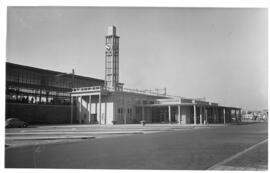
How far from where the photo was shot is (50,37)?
16.1 metres

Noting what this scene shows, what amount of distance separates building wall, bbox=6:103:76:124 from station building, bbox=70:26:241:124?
72.4 inches

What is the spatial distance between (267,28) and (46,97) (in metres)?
47.5

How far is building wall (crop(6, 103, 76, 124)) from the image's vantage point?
4312cm

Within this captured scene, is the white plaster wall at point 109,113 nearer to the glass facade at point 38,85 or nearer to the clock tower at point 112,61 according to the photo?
the clock tower at point 112,61

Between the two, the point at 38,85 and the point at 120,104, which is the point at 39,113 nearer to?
the point at 38,85

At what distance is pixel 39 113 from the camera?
46531 mm

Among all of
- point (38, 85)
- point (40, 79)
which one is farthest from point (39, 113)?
point (40, 79)

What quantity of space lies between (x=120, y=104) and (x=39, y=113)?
12668 millimetres

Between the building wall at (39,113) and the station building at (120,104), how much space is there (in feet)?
6.04

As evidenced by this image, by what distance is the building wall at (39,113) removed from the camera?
1698 inches

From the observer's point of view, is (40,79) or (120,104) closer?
(120,104)

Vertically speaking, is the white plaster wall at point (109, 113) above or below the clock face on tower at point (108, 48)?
below

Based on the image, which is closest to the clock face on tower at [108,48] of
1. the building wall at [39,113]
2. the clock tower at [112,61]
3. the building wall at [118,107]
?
the clock tower at [112,61]
